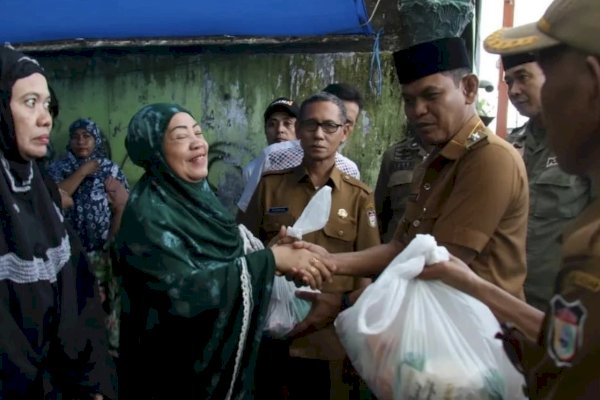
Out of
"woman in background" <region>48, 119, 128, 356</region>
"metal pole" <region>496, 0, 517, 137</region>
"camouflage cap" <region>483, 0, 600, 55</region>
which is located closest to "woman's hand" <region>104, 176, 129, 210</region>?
"woman in background" <region>48, 119, 128, 356</region>

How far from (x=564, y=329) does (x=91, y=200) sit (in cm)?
455

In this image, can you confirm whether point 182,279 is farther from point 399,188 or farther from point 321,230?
point 399,188

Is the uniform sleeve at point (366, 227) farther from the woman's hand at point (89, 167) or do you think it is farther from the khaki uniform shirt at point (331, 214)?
the woman's hand at point (89, 167)

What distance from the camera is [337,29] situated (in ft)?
19.5

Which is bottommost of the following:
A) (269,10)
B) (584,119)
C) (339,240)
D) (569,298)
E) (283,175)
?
(339,240)

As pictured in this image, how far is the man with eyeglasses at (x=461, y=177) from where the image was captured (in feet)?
7.66

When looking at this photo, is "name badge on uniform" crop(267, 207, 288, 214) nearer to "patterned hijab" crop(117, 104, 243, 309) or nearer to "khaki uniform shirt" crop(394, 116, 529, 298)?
"patterned hijab" crop(117, 104, 243, 309)

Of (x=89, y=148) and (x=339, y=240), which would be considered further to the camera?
(x=89, y=148)

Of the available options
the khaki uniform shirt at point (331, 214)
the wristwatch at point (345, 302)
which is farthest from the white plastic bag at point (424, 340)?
the khaki uniform shirt at point (331, 214)

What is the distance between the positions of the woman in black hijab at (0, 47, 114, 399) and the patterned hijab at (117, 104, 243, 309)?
0.87ft

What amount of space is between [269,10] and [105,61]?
5.53ft

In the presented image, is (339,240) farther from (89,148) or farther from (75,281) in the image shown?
(89,148)

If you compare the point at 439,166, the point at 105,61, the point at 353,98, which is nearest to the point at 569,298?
the point at 439,166

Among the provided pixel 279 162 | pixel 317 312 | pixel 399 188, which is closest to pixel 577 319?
pixel 317 312
